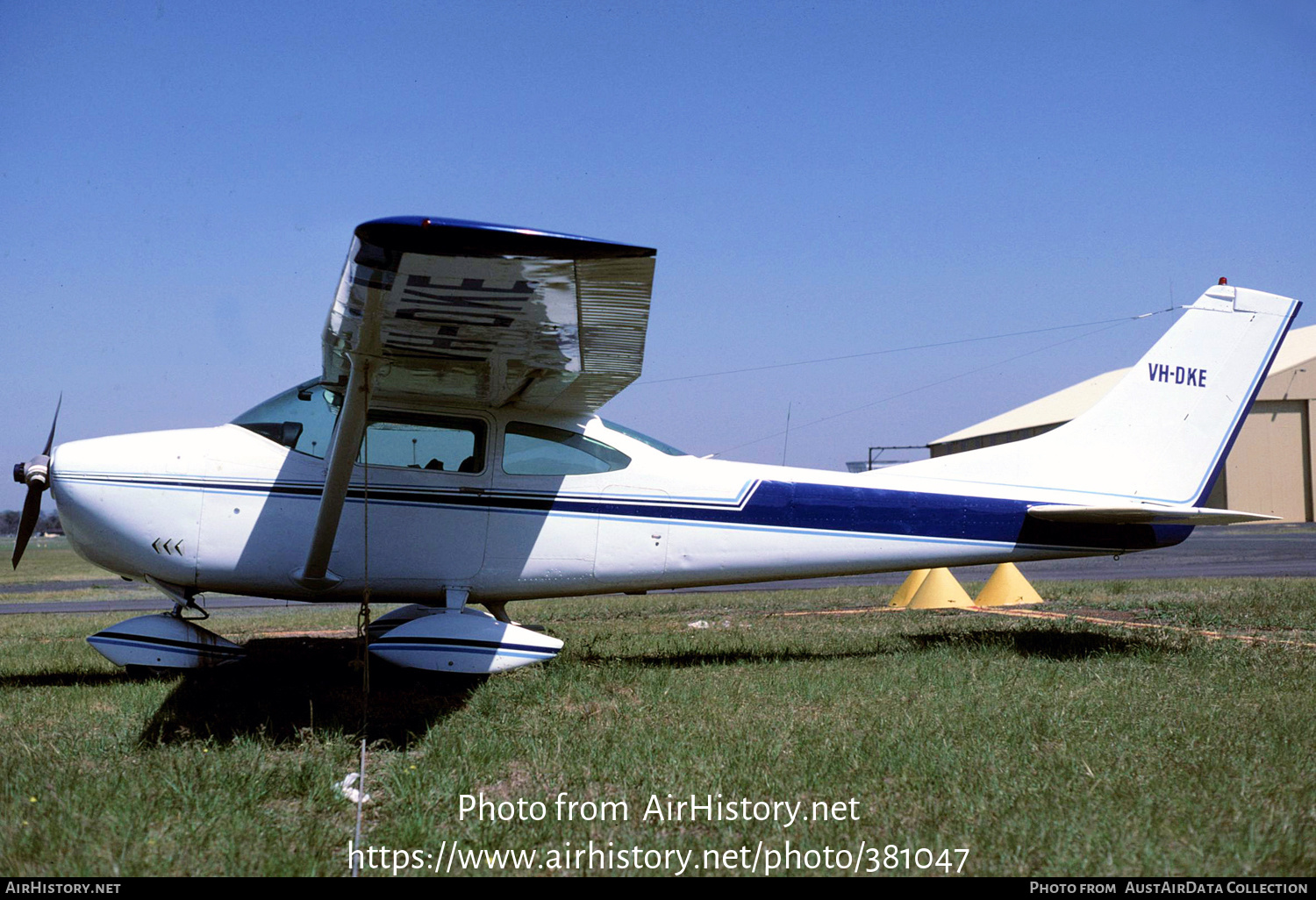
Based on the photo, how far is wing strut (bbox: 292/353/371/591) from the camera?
498cm

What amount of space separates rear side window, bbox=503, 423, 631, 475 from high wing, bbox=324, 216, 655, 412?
0.70ft

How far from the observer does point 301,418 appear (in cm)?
624

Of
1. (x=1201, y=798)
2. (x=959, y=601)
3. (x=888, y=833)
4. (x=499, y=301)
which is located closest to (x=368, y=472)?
(x=499, y=301)

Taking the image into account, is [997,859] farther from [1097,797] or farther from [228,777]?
[228,777]

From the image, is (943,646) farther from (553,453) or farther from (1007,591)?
(1007,591)

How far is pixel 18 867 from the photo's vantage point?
2816 mm

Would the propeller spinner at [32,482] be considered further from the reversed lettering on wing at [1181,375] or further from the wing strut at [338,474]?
the reversed lettering on wing at [1181,375]

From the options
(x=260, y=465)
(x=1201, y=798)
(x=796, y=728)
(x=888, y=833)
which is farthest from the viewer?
(x=260, y=465)

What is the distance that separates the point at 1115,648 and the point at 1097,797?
12.8 ft

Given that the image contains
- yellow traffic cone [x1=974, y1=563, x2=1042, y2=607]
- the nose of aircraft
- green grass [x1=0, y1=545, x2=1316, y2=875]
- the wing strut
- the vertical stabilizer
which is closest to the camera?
green grass [x1=0, y1=545, x2=1316, y2=875]

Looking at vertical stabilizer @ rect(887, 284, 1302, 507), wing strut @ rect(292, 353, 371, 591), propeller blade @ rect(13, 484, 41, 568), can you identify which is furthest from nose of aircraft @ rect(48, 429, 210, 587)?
→ vertical stabilizer @ rect(887, 284, 1302, 507)

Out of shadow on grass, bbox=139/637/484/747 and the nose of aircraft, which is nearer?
shadow on grass, bbox=139/637/484/747

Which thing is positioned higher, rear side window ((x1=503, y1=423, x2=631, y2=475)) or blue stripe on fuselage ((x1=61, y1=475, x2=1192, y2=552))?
rear side window ((x1=503, y1=423, x2=631, y2=475))

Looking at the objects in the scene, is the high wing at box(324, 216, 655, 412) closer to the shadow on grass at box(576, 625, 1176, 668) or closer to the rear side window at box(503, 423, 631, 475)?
the rear side window at box(503, 423, 631, 475)
